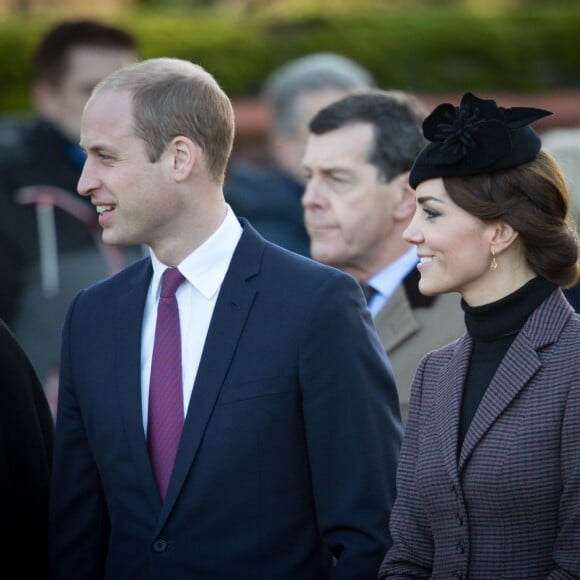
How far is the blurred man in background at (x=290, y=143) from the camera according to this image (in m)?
7.04

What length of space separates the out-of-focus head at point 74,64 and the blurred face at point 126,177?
2.94m

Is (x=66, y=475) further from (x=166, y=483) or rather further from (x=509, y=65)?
(x=509, y=65)

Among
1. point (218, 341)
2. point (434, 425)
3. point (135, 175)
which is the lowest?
point (434, 425)

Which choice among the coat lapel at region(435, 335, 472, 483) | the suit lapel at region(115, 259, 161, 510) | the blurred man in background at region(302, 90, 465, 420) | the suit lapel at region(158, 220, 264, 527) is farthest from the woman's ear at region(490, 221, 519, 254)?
the blurred man in background at region(302, 90, 465, 420)

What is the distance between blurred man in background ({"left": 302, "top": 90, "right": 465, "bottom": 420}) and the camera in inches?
184

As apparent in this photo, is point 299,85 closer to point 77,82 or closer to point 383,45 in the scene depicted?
point 77,82

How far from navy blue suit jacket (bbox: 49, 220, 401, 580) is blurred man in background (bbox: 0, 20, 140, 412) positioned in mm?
2515

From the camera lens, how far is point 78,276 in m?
6.07

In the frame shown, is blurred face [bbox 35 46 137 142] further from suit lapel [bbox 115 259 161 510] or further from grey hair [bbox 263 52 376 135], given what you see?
suit lapel [bbox 115 259 161 510]

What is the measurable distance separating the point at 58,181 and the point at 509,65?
682cm

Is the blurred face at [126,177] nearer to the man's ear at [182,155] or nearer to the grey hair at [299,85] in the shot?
the man's ear at [182,155]

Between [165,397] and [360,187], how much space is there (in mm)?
1511

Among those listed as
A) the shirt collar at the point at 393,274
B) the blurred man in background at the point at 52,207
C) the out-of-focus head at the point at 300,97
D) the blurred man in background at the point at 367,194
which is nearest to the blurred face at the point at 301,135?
the out-of-focus head at the point at 300,97

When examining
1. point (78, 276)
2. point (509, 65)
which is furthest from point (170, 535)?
point (509, 65)
